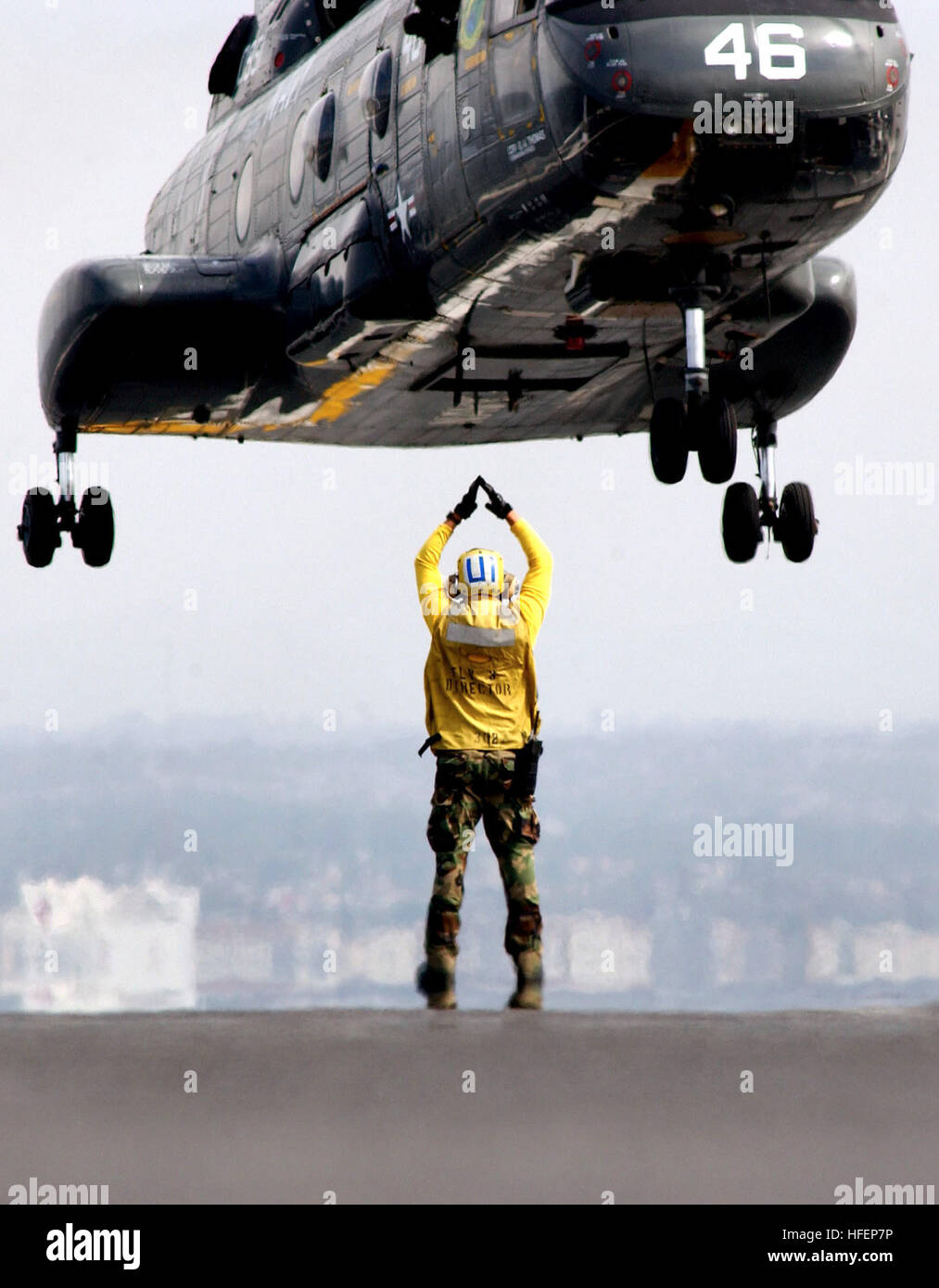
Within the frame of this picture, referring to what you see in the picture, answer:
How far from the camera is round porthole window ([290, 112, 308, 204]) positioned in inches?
536

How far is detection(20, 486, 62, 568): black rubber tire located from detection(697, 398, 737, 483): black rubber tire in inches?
253

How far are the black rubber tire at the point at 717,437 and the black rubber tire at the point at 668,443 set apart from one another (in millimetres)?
176

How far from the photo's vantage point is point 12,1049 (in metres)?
6.65

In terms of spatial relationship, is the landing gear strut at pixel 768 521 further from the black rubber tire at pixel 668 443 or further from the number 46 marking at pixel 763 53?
the number 46 marking at pixel 763 53

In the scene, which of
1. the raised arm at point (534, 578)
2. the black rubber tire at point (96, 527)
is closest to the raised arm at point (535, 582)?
the raised arm at point (534, 578)

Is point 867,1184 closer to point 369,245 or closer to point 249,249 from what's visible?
point 369,245

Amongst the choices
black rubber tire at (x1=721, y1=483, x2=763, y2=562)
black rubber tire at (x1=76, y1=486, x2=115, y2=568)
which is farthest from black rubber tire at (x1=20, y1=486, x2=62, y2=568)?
black rubber tire at (x1=721, y1=483, x2=763, y2=562)

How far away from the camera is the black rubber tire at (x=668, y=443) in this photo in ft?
37.6

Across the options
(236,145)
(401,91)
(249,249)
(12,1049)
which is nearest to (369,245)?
(401,91)

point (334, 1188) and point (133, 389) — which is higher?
point (133, 389)

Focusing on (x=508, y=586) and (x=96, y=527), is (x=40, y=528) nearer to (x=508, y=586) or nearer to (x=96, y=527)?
(x=96, y=527)

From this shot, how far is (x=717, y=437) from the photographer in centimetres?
1125

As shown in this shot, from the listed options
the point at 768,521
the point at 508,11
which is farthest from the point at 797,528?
the point at 508,11
